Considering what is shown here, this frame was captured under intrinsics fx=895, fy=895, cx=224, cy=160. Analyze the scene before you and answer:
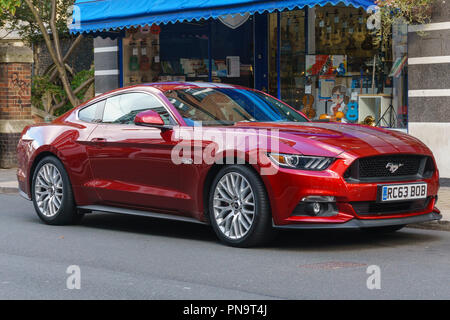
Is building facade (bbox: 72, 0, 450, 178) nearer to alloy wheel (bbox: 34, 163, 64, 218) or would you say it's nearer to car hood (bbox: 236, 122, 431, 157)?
car hood (bbox: 236, 122, 431, 157)

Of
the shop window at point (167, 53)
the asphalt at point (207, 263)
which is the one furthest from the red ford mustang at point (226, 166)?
the shop window at point (167, 53)

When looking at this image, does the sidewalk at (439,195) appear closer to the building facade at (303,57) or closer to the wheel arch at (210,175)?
the building facade at (303,57)

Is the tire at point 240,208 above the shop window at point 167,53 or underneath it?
underneath

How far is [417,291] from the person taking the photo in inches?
245

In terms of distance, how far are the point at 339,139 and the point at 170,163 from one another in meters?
1.71

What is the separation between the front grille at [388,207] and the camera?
7747 millimetres

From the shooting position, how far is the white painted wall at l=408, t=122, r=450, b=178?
13.2 metres

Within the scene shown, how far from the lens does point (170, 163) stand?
8.62m

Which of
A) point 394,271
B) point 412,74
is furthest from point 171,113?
point 412,74

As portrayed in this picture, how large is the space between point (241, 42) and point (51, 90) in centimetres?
1245

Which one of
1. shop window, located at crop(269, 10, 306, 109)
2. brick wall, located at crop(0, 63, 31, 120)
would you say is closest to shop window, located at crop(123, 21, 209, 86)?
shop window, located at crop(269, 10, 306, 109)

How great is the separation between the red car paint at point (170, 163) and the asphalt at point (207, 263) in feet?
1.24

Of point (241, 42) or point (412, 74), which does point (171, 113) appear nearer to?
point (412, 74)
